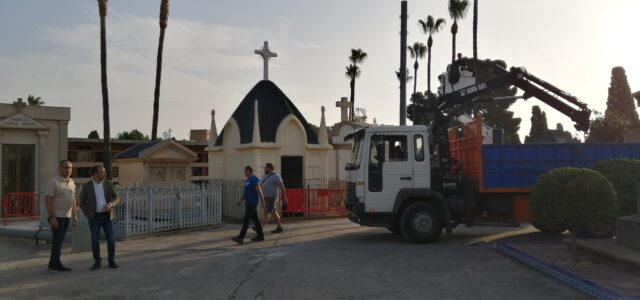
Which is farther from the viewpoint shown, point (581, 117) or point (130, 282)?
point (581, 117)

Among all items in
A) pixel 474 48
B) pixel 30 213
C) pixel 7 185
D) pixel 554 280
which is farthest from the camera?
pixel 474 48

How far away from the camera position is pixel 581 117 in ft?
42.0

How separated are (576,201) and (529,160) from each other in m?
3.34

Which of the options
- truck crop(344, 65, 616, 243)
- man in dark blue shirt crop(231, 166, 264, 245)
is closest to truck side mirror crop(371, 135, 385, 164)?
truck crop(344, 65, 616, 243)

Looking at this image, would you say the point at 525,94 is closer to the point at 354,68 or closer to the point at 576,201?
the point at 576,201

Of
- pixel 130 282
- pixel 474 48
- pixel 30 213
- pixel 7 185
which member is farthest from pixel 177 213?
pixel 474 48

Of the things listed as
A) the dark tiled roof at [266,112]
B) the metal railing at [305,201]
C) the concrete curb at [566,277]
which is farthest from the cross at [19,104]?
the concrete curb at [566,277]

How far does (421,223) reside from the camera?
10562mm

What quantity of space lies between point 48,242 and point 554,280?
1022 centimetres

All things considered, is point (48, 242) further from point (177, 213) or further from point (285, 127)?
point (285, 127)

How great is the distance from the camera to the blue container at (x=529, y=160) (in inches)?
426

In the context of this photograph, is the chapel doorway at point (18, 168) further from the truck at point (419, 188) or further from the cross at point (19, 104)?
the truck at point (419, 188)

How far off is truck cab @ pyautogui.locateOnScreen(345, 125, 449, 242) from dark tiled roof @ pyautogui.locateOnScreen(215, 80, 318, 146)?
20.6 ft

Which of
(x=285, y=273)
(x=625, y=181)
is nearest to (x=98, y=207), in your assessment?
(x=285, y=273)
